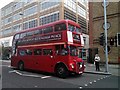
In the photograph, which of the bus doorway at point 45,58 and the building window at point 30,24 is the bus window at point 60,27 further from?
the building window at point 30,24

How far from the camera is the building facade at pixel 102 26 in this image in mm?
24703

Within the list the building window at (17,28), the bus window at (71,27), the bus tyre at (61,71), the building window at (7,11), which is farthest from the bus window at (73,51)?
the building window at (7,11)

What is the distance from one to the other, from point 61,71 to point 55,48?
181 cm

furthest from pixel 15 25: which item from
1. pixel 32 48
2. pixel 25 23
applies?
pixel 32 48

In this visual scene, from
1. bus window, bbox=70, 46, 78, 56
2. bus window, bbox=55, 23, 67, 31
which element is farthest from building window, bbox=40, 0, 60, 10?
bus window, bbox=70, 46, 78, 56

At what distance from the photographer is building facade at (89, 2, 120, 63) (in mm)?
24703

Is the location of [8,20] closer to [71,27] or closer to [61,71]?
[71,27]

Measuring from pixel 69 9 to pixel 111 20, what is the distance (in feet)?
60.9

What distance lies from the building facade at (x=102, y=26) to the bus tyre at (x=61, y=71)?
10.5m

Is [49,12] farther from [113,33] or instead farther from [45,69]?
[45,69]

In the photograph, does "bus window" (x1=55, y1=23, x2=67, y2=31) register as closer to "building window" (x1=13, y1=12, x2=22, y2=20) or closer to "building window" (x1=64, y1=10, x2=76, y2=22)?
"building window" (x1=64, y1=10, x2=76, y2=22)

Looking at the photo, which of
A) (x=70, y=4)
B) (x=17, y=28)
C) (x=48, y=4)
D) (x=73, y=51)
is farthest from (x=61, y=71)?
(x=17, y=28)

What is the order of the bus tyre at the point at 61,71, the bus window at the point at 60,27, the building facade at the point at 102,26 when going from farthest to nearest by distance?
the building facade at the point at 102,26 < the bus window at the point at 60,27 < the bus tyre at the point at 61,71

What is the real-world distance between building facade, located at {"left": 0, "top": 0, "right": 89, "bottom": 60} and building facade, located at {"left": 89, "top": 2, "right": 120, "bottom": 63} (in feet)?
41.7
